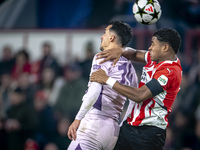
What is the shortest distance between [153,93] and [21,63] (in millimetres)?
6018

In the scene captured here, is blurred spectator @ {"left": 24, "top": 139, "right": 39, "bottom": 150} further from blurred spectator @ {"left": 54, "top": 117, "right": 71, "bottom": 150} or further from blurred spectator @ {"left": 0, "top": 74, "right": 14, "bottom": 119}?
blurred spectator @ {"left": 0, "top": 74, "right": 14, "bottom": 119}

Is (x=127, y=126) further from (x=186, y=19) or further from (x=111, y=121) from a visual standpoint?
(x=186, y=19)

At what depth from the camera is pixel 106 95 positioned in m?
3.09

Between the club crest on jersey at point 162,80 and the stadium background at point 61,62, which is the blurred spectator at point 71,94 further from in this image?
the club crest on jersey at point 162,80

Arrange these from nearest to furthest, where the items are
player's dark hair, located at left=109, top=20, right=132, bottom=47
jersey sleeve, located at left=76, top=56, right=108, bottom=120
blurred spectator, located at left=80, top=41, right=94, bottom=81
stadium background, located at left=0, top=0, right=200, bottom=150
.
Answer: jersey sleeve, located at left=76, top=56, right=108, bottom=120, player's dark hair, located at left=109, top=20, right=132, bottom=47, stadium background, located at left=0, top=0, right=200, bottom=150, blurred spectator, located at left=80, top=41, right=94, bottom=81

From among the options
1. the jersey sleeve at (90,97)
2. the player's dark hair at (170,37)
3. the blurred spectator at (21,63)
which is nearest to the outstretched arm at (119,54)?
the jersey sleeve at (90,97)

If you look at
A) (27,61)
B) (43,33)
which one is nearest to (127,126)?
(27,61)

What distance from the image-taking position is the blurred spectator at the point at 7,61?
28.0 feet

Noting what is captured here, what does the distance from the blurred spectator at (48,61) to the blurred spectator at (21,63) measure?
1.39 feet

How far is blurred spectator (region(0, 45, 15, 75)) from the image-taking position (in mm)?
8536

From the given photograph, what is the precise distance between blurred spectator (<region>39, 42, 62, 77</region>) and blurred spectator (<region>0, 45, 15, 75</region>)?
45.5 inches

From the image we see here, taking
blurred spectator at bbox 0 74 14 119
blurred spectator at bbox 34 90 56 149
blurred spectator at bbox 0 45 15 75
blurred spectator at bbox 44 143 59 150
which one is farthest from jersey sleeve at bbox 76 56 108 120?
blurred spectator at bbox 0 45 15 75

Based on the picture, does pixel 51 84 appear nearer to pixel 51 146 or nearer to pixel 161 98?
pixel 51 146

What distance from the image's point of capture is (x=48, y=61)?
7.81 meters
